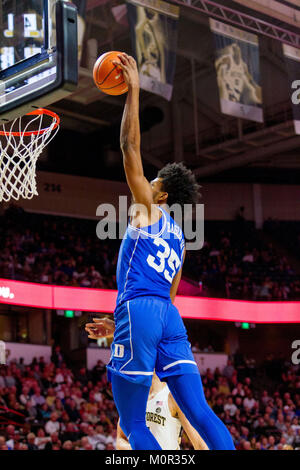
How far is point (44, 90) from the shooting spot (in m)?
4.14

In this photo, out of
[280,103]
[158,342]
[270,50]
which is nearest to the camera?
[158,342]

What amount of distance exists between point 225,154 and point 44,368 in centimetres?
1033

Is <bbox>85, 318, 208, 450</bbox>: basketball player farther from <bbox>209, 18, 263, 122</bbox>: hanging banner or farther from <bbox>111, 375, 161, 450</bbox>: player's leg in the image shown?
<bbox>209, 18, 263, 122</bbox>: hanging banner

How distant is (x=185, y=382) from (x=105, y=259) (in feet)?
54.0

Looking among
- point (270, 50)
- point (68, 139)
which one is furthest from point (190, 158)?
point (270, 50)

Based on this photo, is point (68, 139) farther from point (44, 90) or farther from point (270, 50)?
point (44, 90)

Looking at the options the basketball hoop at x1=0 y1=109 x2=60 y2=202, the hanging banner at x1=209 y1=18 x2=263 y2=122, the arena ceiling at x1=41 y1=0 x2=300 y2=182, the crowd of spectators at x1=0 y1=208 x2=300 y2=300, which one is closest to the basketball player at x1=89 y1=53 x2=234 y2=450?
the basketball hoop at x1=0 y1=109 x2=60 y2=202

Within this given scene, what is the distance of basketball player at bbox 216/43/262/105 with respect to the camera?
1254cm

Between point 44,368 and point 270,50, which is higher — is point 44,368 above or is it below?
below

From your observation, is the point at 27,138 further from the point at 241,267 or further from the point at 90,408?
the point at 241,267

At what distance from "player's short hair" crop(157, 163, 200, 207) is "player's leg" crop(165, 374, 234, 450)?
3.62 ft

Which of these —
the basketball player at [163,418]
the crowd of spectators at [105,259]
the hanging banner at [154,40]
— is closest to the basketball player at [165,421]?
the basketball player at [163,418]

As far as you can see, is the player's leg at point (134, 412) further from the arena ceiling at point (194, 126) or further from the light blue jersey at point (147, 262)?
the arena ceiling at point (194, 126)

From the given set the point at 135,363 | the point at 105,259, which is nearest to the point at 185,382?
the point at 135,363
